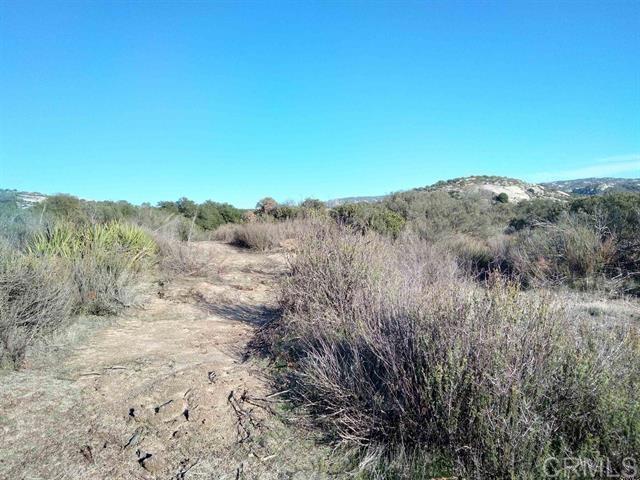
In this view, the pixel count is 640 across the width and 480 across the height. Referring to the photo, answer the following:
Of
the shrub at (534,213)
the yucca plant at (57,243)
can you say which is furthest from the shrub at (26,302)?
the shrub at (534,213)

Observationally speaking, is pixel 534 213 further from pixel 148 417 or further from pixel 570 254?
pixel 148 417

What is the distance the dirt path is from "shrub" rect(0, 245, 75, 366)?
0.33 m

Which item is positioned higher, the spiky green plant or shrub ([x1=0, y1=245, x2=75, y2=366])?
the spiky green plant

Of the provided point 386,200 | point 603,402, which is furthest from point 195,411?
point 386,200

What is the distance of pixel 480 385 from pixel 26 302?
441 centimetres

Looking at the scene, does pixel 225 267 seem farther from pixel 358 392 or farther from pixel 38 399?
pixel 358 392

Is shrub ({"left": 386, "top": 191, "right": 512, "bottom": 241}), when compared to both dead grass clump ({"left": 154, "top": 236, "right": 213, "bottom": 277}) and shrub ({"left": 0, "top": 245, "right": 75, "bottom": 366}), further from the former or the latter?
shrub ({"left": 0, "top": 245, "right": 75, "bottom": 366})

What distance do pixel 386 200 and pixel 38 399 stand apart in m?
15.3

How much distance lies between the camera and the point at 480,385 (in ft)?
6.80

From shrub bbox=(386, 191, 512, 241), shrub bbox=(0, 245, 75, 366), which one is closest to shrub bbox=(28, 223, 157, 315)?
shrub bbox=(0, 245, 75, 366)

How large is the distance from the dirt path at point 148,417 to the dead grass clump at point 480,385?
17.2 inches

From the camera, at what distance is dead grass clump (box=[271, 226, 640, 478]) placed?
6.36ft

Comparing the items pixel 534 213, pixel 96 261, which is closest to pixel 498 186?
pixel 534 213

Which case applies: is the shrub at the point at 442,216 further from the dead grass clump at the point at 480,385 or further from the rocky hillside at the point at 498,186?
the rocky hillside at the point at 498,186
